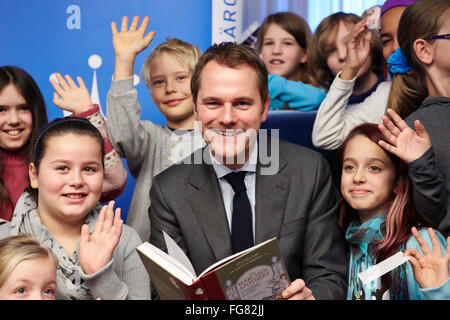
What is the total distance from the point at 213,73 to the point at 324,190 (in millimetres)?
524

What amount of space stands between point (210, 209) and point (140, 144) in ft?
1.92

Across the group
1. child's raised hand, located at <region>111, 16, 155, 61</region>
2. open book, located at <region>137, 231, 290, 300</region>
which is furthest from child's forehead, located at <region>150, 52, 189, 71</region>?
open book, located at <region>137, 231, 290, 300</region>

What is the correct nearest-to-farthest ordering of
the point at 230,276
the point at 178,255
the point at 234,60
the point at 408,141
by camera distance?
the point at 230,276 → the point at 178,255 → the point at 408,141 → the point at 234,60

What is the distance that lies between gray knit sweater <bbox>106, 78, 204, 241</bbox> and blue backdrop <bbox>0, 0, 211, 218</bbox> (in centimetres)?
125

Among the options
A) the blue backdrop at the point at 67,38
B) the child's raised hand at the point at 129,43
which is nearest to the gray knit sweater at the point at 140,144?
the child's raised hand at the point at 129,43

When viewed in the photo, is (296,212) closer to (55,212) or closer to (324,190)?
(324,190)

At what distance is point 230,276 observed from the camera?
1.36 m

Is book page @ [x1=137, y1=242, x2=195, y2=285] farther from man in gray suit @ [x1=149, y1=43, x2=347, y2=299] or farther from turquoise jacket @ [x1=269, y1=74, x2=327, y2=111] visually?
turquoise jacket @ [x1=269, y1=74, x2=327, y2=111]

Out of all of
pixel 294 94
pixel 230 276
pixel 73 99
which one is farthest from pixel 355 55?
pixel 230 276

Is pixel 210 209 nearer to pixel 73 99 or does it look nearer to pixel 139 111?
pixel 139 111

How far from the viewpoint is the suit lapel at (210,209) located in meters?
1.78

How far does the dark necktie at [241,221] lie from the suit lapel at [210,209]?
1.0 inches

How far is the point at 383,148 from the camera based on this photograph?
6.39 ft

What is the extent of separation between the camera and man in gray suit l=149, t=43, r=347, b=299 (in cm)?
179
